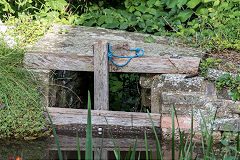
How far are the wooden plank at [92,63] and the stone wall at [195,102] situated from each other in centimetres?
9

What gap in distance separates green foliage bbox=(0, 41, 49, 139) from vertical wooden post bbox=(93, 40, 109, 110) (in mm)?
618

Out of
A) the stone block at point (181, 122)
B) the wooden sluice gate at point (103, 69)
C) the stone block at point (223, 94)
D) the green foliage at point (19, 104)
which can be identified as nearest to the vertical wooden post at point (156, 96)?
the wooden sluice gate at point (103, 69)

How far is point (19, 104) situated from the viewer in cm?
382

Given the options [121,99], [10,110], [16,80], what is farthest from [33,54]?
[121,99]

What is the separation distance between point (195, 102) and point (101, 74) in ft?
3.42

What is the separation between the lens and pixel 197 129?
3934 mm

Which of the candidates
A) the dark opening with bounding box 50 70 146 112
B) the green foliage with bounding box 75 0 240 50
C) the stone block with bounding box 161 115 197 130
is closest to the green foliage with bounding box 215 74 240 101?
the stone block with bounding box 161 115 197 130

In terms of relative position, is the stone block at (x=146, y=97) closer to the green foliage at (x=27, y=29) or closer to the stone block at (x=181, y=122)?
the stone block at (x=181, y=122)

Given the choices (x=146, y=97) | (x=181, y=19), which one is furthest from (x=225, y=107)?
(x=181, y=19)

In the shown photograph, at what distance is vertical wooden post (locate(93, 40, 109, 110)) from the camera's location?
3916mm

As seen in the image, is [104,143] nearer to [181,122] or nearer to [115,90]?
[181,122]

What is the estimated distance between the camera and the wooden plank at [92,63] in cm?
396

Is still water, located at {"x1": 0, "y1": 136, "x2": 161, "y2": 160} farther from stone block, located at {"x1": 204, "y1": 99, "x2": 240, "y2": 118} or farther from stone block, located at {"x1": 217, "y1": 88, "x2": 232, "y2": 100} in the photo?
stone block, located at {"x1": 217, "y1": 88, "x2": 232, "y2": 100}

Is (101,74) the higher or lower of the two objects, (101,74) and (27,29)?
the lower
